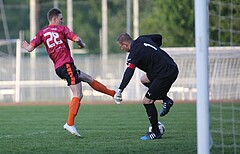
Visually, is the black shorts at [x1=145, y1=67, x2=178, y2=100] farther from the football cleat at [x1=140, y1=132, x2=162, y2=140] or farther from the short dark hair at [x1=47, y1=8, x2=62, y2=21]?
the short dark hair at [x1=47, y1=8, x2=62, y2=21]

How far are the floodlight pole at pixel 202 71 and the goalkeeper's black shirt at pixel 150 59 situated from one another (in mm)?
3143

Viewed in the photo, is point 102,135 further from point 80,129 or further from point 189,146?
point 189,146

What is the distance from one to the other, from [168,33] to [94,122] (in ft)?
92.5

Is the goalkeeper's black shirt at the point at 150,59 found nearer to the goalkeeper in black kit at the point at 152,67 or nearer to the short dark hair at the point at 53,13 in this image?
the goalkeeper in black kit at the point at 152,67

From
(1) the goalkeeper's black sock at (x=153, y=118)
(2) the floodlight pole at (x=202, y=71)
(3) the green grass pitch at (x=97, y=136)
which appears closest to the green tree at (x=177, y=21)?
(3) the green grass pitch at (x=97, y=136)

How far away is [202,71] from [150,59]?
135 inches

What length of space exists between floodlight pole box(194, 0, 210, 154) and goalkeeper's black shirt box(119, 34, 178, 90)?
10.3 feet

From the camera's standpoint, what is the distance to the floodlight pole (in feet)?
26.5

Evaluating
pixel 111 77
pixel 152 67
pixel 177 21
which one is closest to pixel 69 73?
pixel 152 67

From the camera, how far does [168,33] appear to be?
143 feet

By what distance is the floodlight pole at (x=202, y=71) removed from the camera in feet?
26.5

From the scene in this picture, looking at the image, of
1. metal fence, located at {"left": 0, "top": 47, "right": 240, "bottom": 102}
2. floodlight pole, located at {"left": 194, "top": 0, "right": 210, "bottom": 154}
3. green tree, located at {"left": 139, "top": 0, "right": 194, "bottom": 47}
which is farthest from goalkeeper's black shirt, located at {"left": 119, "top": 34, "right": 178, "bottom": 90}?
green tree, located at {"left": 139, "top": 0, "right": 194, "bottom": 47}

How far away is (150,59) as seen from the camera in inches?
453

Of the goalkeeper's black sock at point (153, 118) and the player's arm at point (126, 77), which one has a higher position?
the player's arm at point (126, 77)
